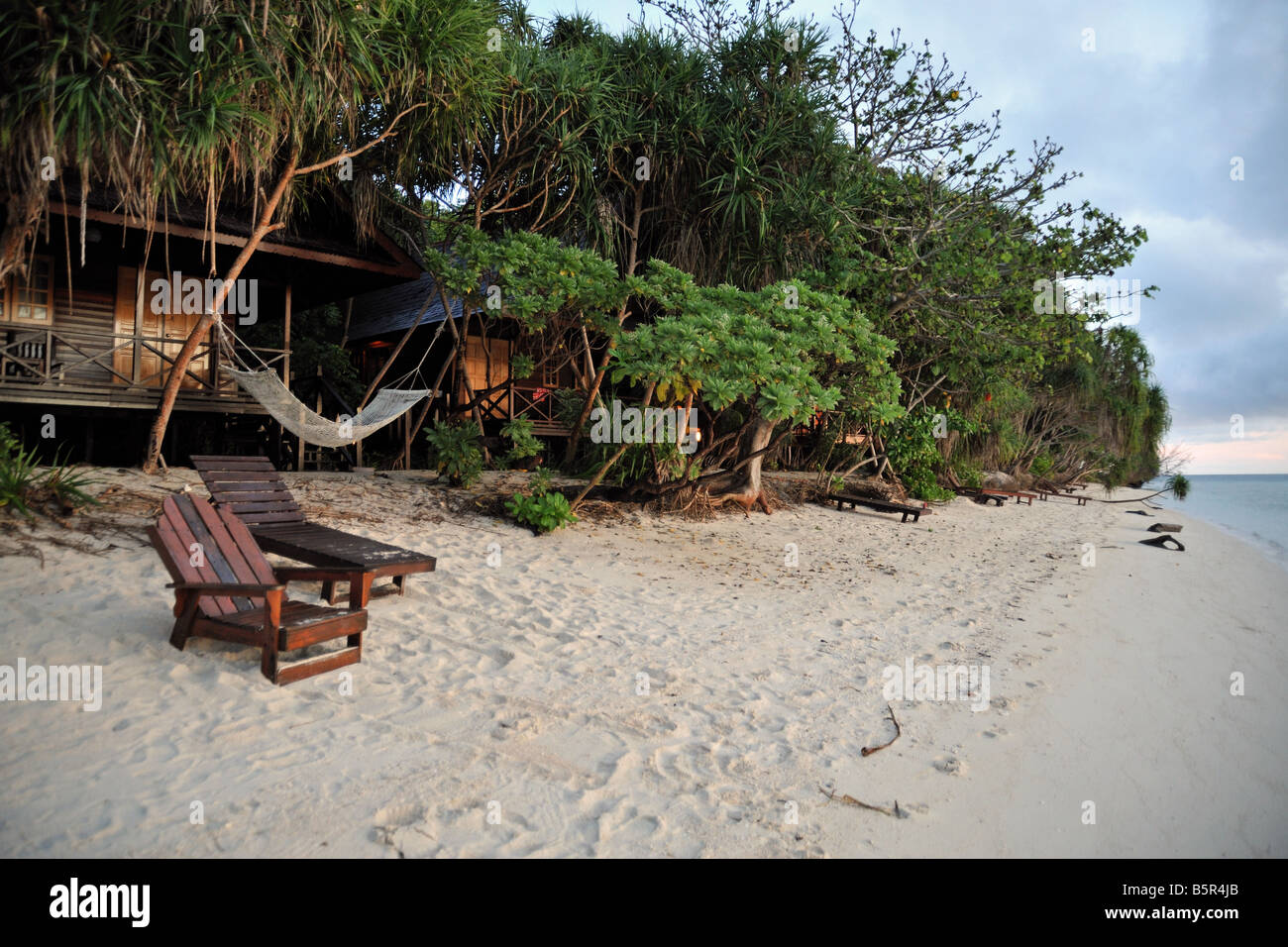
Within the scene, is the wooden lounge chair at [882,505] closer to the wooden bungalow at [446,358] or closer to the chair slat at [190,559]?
the wooden bungalow at [446,358]

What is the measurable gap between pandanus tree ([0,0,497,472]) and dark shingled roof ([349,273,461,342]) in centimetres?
455

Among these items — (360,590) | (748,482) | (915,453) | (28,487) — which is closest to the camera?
(360,590)

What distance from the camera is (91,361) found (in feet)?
25.3

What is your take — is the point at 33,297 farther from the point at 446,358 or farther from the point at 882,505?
the point at 882,505

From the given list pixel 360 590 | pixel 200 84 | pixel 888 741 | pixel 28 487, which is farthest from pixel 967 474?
pixel 28 487

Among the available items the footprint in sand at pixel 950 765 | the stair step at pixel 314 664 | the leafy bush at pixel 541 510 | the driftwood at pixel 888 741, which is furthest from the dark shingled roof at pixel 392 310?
the footprint in sand at pixel 950 765

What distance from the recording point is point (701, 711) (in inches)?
126

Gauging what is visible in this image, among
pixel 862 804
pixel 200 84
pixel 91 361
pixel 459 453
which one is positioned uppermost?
pixel 200 84

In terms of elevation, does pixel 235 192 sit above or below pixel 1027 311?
above

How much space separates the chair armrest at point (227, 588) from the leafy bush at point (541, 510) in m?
3.57

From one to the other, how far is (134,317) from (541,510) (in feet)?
Result: 20.8
